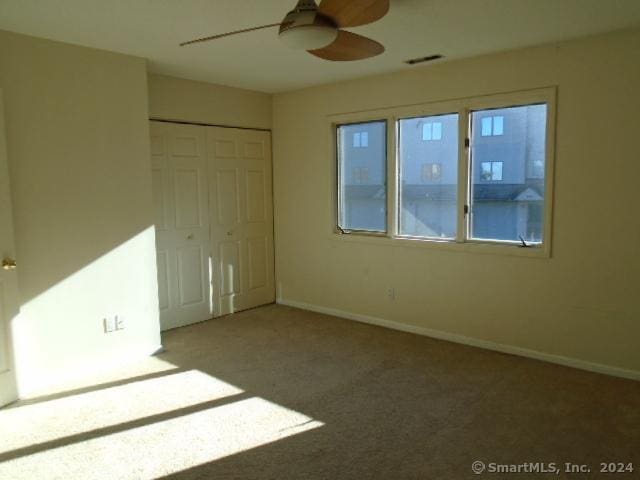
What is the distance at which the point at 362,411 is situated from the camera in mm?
3096

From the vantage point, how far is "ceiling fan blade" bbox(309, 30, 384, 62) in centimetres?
268

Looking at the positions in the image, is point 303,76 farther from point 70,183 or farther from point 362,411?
point 362,411

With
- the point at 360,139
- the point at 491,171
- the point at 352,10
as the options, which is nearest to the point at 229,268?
the point at 360,139

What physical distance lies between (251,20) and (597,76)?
2457 millimetres

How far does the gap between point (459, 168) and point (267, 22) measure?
2.06m

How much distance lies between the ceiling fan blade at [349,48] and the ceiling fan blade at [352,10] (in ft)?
0.65

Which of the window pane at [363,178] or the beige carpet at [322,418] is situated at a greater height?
the window pane at [363,178]

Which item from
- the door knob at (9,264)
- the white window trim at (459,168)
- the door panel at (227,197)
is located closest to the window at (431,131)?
the white window trim at (459,168)

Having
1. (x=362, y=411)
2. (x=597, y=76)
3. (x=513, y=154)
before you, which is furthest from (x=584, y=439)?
(x=597, y=76)

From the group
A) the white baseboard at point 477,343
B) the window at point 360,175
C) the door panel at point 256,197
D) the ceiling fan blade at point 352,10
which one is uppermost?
the ceiling fan blade at point 352,10

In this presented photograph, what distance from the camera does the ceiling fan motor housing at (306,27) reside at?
7.46ft

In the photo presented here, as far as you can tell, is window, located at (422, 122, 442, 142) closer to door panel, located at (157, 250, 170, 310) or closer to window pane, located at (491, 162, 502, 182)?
window pane, located at (491, 162, 502, 182)

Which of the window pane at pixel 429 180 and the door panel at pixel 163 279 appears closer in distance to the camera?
the window pane at pixel 429 180

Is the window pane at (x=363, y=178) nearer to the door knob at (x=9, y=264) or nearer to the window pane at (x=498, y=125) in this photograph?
the window pane at (x=498, y=125)
